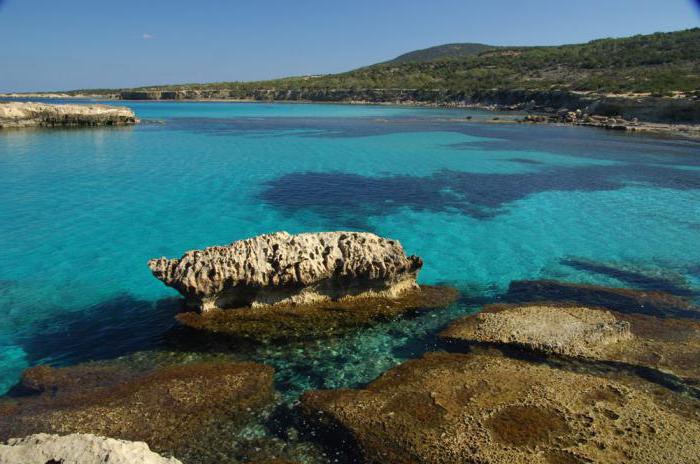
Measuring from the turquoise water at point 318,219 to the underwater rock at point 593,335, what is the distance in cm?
129

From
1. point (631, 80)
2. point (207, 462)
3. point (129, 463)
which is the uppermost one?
point (631, 80)

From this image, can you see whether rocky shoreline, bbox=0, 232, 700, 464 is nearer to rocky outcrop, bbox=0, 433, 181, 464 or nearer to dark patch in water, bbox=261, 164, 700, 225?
rocky outcrop, bbox=0, 433, 181, 464

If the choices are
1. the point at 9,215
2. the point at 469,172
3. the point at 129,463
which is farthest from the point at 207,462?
the point at 469,172

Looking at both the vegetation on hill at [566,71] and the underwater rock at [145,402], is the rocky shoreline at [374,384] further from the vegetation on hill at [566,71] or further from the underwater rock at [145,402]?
the vegetation on hill at [566,71]

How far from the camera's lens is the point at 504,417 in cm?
852

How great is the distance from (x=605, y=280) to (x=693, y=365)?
5.80 meters

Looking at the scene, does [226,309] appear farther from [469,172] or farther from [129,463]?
[469,172]

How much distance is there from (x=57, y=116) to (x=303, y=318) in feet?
208

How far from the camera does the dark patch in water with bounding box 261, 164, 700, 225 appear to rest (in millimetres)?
25000

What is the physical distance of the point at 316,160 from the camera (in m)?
39.0

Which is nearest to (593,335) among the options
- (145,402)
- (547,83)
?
(145,402)

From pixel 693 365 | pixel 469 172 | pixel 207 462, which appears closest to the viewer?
pixel 207 462

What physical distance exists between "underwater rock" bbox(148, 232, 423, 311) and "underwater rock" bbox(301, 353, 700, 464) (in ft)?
13.1

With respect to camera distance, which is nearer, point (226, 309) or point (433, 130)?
point (226, 309)
